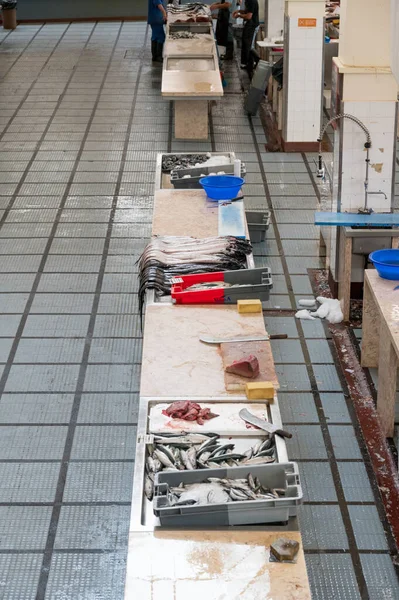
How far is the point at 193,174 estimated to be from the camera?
8305 mm

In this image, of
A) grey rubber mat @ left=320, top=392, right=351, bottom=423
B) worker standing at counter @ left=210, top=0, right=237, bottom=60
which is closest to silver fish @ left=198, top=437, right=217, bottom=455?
grey rubber mat @ left=320, top=392, right=351, bottom=423

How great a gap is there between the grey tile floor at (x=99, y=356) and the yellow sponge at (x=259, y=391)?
870 millimetres

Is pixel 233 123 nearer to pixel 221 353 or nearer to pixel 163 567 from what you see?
pixel 221 353

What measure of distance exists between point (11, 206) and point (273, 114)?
4.98 metres

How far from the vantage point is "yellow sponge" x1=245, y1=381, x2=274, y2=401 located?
4895 mm

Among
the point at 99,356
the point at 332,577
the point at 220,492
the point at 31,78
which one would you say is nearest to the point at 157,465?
the point at 220,492

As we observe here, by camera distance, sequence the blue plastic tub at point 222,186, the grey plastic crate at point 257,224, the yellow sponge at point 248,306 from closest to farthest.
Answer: the yellow sponge at point 248,306
the blue plastic tub at point 222,186
the grey plastic crate at point 257,224

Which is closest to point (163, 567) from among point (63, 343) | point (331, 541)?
point (331, 541)

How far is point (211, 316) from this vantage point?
5.78m

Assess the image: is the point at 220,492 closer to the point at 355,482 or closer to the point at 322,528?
the point at 322,528

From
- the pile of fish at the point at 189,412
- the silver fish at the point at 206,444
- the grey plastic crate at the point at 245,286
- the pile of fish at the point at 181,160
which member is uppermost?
the pile of fish at the point at 181,160

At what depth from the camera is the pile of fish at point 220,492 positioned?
4004mm

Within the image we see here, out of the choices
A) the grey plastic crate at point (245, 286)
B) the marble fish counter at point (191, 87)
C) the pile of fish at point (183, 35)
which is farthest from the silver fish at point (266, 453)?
the pile of fish at point (183, 35)

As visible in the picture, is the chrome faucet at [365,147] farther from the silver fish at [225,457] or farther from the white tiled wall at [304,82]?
the white tiled wall at [304,82]
